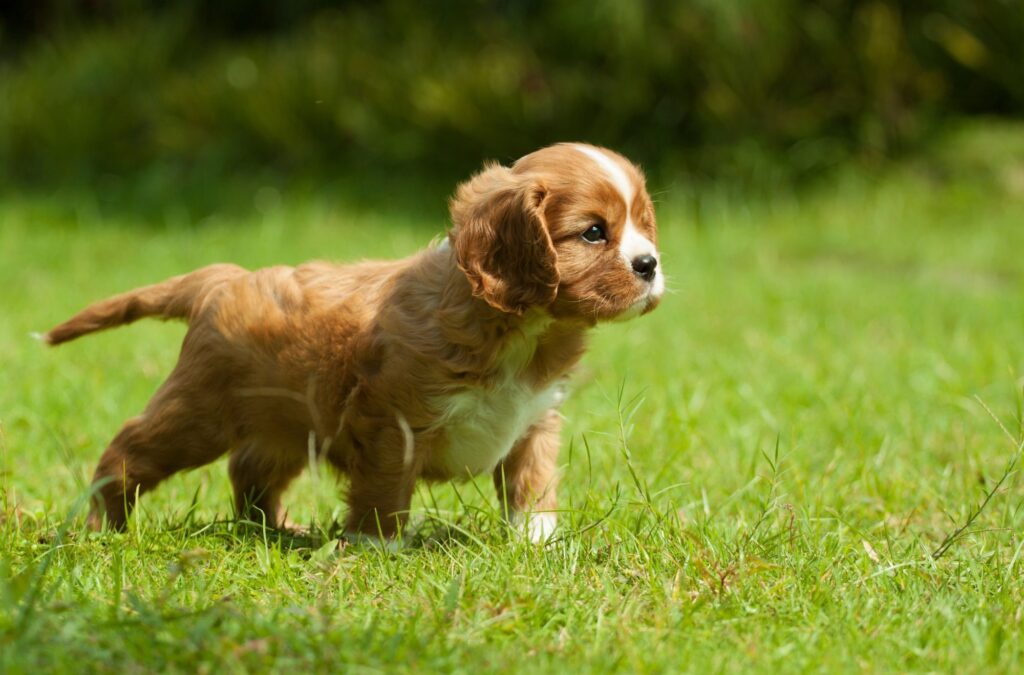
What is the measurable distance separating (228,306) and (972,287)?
6.07 metres

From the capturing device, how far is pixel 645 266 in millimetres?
3498

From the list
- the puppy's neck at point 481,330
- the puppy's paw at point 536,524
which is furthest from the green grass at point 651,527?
the puppy's neck at point 481,330

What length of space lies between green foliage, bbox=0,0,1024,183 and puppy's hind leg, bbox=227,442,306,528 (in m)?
7.37

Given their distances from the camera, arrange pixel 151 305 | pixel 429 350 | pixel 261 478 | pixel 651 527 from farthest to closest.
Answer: pixel 261 478 < pixel 151 305 < pixel 429 350 < pixel 651 527

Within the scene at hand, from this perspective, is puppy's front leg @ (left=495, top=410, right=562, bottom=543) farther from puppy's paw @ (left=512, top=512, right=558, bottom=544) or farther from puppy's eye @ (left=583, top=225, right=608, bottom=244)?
puppy's eye @ (left=583, top=225, right=608, bottom=244)

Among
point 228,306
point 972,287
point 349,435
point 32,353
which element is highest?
point 228,306

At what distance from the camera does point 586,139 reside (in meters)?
11.3

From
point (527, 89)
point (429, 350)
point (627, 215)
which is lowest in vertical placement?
point (527, 89)

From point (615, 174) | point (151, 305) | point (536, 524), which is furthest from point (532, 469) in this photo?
point (151, 305)

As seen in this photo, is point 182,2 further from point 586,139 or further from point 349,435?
point 349,435

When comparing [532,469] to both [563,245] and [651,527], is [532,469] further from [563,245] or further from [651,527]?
[563,245]

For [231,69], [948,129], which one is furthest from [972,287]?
[231,69]

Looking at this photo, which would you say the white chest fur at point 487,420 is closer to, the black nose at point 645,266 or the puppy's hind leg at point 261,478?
the black nose at point 645,266

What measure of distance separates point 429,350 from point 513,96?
8.14 meters
